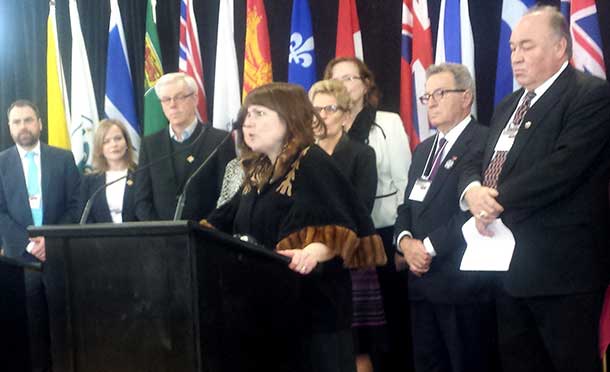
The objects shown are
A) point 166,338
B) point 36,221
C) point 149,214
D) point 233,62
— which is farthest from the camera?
point 233,62

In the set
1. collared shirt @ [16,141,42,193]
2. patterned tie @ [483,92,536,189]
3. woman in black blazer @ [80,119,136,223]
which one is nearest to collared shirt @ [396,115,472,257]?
patterned tie @ [483,92,536,189]

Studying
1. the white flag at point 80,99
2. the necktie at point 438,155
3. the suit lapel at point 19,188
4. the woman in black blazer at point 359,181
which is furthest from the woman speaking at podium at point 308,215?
the white flag at point 80,99

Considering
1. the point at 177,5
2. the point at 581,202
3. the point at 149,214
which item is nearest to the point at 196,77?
the point at 177,5

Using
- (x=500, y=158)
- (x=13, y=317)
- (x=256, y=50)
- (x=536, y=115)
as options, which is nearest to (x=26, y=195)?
(x=256, y=50)

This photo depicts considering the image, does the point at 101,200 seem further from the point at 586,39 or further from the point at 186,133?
the point at 586,39

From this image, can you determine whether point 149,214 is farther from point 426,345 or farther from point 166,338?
point 166,338

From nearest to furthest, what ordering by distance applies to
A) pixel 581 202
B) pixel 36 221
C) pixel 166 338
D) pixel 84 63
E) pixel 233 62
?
pixel 166 338 → pixel 581 202 → pixel 36 221 → pixel 233 62 → pixel 84 63

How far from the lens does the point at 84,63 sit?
18.0 ft

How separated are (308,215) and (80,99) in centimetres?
352

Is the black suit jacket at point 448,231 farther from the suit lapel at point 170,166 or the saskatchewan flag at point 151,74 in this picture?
the saskatchewan flag at point 151,74

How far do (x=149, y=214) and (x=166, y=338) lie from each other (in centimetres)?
248

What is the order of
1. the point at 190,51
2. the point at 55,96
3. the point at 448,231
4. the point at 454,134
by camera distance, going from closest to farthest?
the point at 448,231
the point at 454,134
the point at 190,51
the point at 55,96

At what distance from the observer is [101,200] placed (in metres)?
4.41

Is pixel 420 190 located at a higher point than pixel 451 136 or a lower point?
lower
